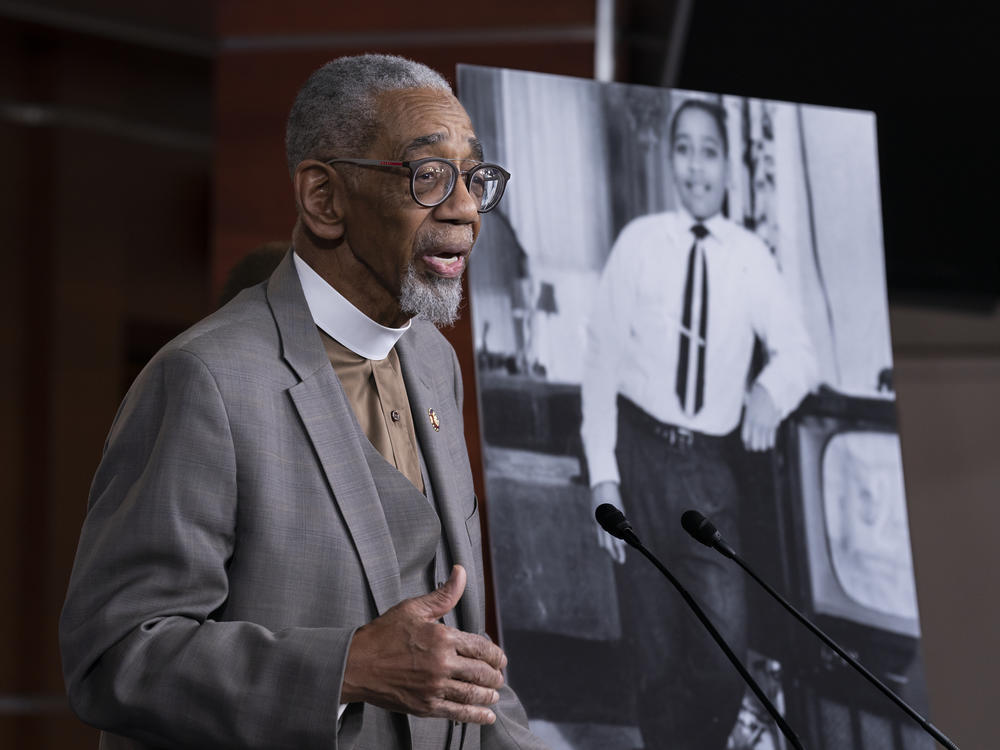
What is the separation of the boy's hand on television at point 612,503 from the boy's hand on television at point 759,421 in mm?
296

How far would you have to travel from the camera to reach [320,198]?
4.91 feet

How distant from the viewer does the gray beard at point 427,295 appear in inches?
58.2

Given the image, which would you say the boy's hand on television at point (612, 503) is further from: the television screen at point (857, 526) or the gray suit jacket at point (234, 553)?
the gray suit jacket at point (234, 553)

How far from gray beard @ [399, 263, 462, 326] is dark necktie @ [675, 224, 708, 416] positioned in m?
0.84

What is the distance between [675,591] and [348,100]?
44.6 inches

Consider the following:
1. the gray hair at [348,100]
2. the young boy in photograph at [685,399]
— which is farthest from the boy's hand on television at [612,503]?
the gray hair at [348,100]

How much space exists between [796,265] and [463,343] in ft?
2.70

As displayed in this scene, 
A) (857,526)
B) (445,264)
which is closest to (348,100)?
(445,264)

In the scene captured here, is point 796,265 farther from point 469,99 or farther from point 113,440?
point 113,440

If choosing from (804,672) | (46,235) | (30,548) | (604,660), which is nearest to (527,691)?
(604,660)

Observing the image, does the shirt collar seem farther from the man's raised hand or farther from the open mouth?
the man's raised hand

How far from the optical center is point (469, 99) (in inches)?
84.6

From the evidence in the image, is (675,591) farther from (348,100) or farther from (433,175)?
(348,100)

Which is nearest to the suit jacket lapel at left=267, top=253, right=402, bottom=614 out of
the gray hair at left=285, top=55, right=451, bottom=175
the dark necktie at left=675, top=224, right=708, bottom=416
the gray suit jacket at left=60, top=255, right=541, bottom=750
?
the gray suit jacket at left=60, top=255, right=541, bottom=750
